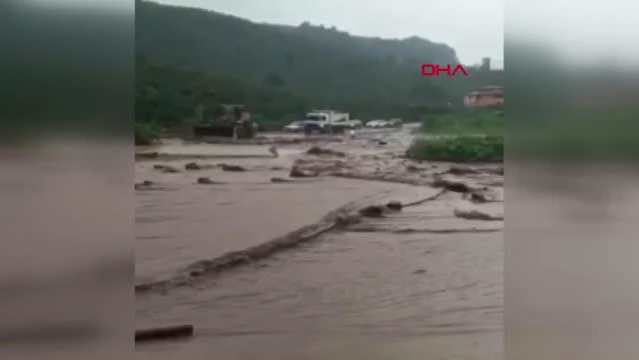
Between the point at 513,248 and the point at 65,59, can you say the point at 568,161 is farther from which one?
the point at 65,59

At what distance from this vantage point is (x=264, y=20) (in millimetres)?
1858

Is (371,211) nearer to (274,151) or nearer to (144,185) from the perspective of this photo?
(274,151)

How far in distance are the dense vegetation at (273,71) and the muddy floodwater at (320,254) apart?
0.11 meters

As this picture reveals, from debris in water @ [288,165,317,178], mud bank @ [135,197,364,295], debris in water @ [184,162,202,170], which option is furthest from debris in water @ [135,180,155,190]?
debris in water @ [288,165,317,178]

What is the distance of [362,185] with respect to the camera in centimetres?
196

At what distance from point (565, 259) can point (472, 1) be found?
91cm

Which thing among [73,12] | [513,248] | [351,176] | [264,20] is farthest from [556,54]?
[73,12]

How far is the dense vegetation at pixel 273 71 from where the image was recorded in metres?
1.79

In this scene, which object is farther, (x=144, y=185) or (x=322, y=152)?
(x=322, y=152)

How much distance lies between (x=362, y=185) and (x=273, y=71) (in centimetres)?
46

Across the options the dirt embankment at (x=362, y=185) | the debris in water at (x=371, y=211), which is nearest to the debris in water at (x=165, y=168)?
the dirt embankment at (x=362, y=185)

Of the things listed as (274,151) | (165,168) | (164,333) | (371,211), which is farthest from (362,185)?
(164,333)

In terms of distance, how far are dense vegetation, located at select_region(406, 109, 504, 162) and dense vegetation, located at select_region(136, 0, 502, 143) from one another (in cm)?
7

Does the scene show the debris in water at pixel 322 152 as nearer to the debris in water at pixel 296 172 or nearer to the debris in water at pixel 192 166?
the debris in water at pixel 296 172
